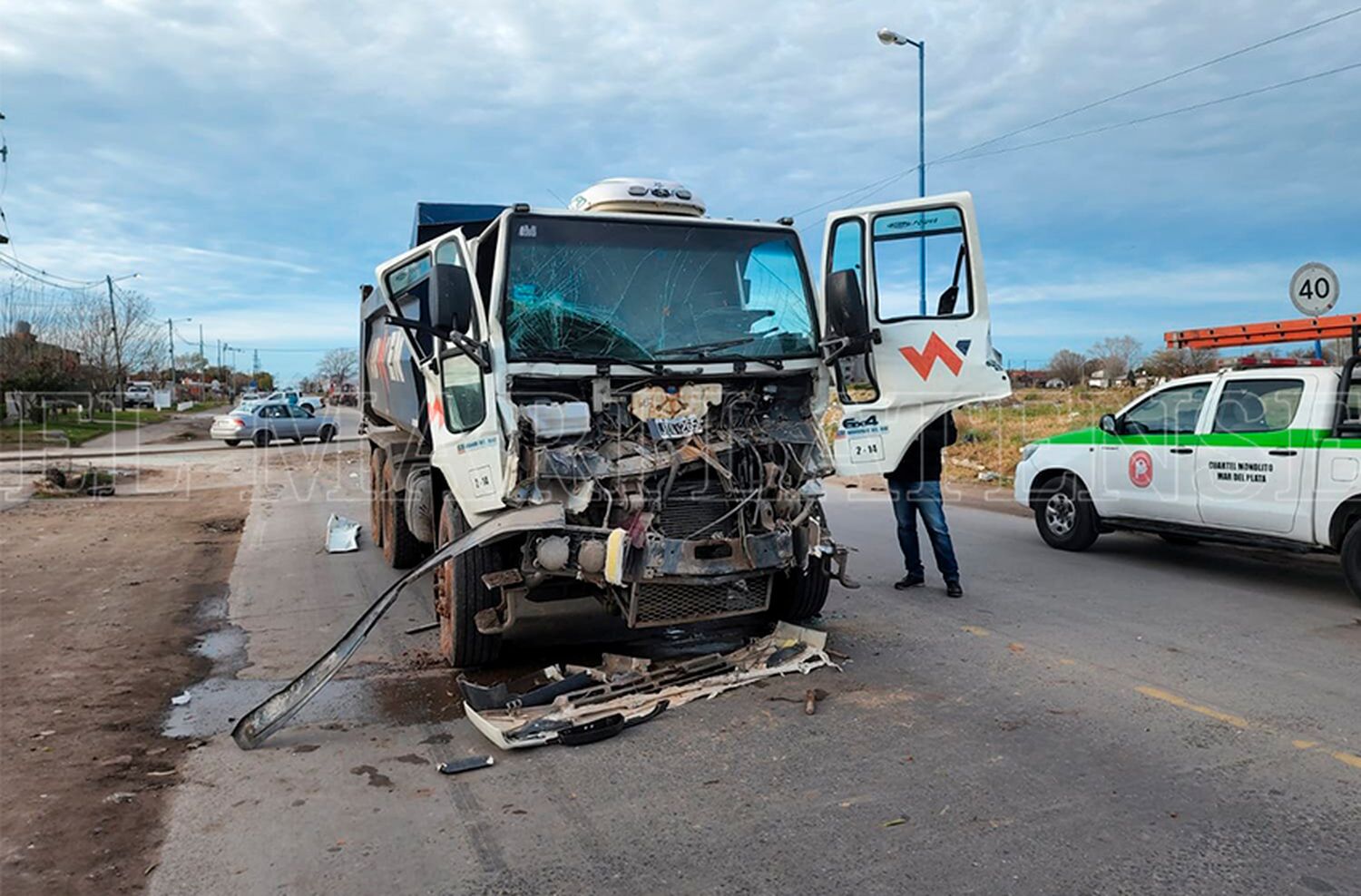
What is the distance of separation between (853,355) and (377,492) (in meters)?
6.44

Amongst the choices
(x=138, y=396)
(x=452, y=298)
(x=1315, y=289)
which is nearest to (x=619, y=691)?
(x=452, y=298)

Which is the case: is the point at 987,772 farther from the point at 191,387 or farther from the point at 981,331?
the point at 191,387

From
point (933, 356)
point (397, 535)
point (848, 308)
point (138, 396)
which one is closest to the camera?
point (848, 308)

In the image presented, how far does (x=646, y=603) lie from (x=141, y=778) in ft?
8.47

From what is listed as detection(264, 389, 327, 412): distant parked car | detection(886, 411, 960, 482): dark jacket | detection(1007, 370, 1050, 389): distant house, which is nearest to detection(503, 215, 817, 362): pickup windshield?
detection(886, 411, 960, 482): dark jacket

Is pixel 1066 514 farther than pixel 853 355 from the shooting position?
Yes

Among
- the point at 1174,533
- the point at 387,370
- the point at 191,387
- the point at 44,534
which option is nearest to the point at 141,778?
the point at 387,370

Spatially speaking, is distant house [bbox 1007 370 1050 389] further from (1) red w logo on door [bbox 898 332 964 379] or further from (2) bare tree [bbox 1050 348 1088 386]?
(1) red w logo on door [bbox 898 332 964 379]

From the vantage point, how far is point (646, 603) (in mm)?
5512

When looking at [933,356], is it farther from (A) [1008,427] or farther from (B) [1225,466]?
(A) [1008,427]

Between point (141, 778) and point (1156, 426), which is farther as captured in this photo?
point (1156, 426)

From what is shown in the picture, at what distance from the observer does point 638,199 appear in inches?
255

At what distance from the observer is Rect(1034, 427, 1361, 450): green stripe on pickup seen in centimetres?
766

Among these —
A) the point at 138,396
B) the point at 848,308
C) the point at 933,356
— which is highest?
the point at 138,396
